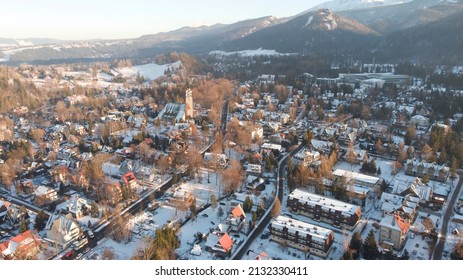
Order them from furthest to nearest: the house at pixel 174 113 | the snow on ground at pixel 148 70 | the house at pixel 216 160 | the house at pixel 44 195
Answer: the snow on ground at pixel 148 70, the house at pixel 174 113, the house at pixel 216 160, the house at pixel 44 195

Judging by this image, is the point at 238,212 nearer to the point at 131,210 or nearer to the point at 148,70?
the point at 131,210

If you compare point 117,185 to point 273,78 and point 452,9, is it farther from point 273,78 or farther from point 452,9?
point 452,9

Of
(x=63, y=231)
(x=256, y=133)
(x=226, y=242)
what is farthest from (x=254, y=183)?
(x=63, y=231)

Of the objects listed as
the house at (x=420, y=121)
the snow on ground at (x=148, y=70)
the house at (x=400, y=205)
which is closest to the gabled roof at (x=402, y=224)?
the house at (x=400, y=205)

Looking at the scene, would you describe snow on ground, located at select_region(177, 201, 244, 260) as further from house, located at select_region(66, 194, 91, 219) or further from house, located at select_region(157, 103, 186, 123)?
house, located at select_region(157, 103, 186, 123)

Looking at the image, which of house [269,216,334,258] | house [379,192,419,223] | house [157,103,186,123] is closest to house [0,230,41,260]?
house [269,216,334,258]

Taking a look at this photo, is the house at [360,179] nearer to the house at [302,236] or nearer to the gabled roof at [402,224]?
the gabled roof at [402,224]

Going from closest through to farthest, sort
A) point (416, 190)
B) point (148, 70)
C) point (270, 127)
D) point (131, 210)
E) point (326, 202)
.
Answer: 1. point (326, 202)
2. point (131, 210)
3. point (416, 190)
4. point (270, 127)
5. point (148, 70)
